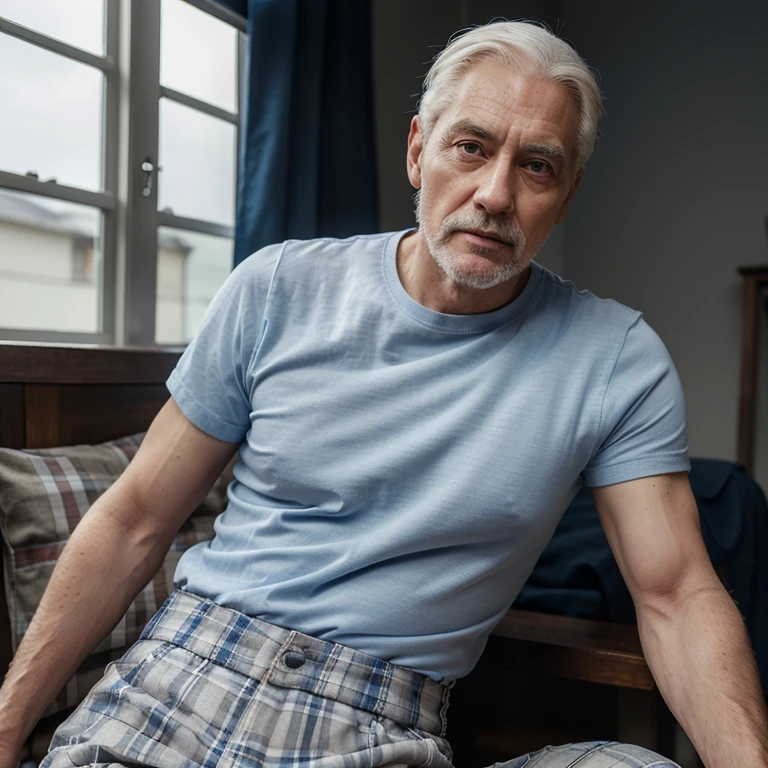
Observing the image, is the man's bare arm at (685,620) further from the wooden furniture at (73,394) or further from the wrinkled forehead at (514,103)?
the wooden furniture at (73,394)

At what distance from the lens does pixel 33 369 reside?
4.23 feet

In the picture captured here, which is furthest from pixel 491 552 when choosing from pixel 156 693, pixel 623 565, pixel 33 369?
pixel 33 369

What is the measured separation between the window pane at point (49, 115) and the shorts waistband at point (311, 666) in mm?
1202

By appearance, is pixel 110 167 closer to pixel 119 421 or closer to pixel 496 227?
pixel 119 421

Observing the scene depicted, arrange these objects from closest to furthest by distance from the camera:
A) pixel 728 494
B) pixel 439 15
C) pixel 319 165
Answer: pixel 728 494 → pixel 319 165 → pixel 439 15

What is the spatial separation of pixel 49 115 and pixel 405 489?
53.7 inches

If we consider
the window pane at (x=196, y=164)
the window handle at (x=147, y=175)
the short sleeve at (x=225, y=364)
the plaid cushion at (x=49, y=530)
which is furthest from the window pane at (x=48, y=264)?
the short sleeve at (x=225, y=364)

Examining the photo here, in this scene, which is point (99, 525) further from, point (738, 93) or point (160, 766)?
point (738, 93)

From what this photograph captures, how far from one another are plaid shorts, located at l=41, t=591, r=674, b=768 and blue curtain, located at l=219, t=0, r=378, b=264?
52.3 inches

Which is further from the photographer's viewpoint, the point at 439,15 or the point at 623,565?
the point at 439,15

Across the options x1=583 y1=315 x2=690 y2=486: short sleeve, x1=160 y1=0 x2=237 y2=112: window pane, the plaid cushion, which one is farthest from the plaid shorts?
x1=160 y1=0 x2=237 y2=112: window pane

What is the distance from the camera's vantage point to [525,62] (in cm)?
106

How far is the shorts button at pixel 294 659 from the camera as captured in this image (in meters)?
0.97

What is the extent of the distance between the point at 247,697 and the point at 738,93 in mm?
4127
